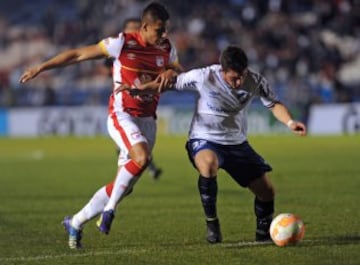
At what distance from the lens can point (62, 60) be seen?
28.2 feet

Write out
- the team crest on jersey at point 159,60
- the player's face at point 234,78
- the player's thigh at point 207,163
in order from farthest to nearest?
the team crest on jersey at point 159,60 < the player's thigh at point 207,163 < the player's face at point 234,78

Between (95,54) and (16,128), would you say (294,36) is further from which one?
(95,54)

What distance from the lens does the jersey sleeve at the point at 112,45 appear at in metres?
8.97

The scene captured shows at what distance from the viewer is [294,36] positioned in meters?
33.1

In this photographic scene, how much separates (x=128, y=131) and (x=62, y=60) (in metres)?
0.96

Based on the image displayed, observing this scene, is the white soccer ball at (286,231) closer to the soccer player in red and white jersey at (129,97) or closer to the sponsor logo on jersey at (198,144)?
the sponsor logo on jersey at (198,144)

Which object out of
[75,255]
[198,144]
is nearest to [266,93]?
[198,144]

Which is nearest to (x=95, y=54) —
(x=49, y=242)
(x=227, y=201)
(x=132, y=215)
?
(x=49, y=242)

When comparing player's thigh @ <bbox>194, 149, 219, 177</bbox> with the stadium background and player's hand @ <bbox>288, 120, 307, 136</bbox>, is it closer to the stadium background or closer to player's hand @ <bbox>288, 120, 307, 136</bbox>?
player's hand @ <bbox>288, 120, 307, 136</bbox>

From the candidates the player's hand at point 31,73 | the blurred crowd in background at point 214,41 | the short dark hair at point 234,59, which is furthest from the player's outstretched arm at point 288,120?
the blurred crowd in background at point 214,41

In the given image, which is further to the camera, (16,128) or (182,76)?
(16,128)

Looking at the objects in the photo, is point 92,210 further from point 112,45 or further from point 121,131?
point 112,45

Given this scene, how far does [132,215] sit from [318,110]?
59.9ft

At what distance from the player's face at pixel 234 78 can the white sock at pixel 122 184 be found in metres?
1.22
